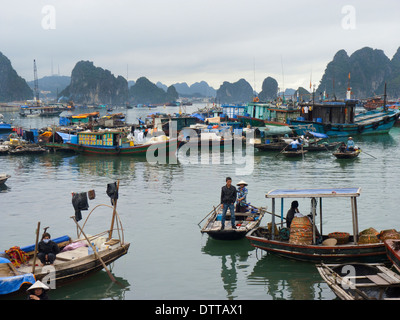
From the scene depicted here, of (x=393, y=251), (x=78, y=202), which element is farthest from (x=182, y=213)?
(x=393, y=251)

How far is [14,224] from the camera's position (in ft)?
53.6

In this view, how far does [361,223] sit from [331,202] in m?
3.00

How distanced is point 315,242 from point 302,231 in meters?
0.53

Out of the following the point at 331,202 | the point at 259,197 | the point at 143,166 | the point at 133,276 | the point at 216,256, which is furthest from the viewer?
the point at 143,166

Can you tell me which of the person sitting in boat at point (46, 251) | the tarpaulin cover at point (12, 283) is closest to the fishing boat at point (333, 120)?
the person sitting in boat at point (46, 251)

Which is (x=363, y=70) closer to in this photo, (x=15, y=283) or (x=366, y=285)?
(x=366, y=285)

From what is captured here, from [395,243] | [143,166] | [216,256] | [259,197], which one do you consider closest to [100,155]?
[143,166]

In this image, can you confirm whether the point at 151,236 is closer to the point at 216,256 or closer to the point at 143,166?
the point at 216,256

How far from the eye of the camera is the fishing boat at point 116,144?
3512cm

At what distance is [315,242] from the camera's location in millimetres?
11609

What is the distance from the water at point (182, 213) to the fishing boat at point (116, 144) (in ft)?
3.55

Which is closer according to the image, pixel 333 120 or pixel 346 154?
pixel 346 154

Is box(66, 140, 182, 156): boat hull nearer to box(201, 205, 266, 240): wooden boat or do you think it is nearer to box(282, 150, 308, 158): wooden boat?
box(282, 150, 308, 158): wooden boat

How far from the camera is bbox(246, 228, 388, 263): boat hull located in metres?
10.8
